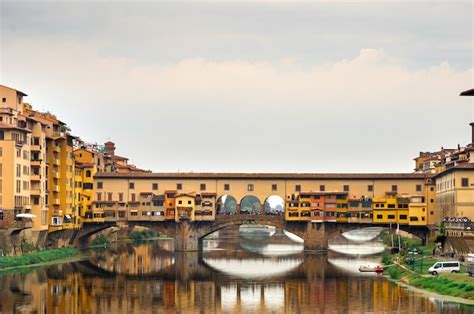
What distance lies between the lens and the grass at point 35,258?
63.7 metres

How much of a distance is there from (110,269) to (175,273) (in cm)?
567

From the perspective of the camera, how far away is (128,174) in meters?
91.0

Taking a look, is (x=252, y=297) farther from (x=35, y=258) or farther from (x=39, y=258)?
(x=39, y=258)

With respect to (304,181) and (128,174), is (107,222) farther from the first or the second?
(304,181)

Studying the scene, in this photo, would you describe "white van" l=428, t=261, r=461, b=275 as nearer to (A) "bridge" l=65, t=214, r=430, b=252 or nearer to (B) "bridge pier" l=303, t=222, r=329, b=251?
(A) "bridge" l=65, t=214, r=430, b=252

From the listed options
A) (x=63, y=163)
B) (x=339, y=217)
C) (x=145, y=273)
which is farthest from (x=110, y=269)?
(x=339, y=217)

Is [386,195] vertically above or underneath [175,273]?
above

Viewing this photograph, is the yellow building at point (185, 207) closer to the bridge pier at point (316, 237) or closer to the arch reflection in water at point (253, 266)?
the arch reflection in water at point (253, 266)

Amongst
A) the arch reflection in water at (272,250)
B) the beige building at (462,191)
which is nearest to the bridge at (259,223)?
the arch reflection in water at (272,250)

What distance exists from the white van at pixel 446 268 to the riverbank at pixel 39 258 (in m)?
27.6

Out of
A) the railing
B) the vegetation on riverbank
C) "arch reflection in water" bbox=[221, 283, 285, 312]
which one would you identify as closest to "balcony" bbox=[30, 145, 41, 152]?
"arch reflection in water" bbox=[221, 283, 285, 312]

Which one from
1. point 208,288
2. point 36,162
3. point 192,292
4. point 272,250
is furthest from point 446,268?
point 272,250

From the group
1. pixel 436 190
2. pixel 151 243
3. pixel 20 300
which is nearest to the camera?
pixel 20 300

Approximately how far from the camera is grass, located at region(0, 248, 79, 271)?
63.7 meters
